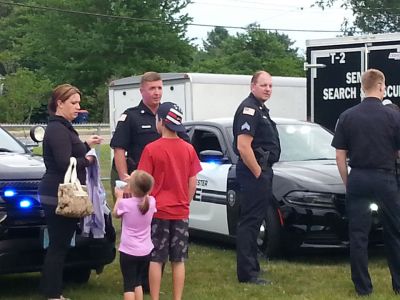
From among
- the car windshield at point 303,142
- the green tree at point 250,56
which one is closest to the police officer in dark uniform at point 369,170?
the car windshield at point 303,142

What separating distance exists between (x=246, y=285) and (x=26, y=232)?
2.00m

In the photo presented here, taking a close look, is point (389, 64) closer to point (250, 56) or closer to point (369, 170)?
point (369, 170)

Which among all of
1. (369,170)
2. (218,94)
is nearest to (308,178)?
(369,170)

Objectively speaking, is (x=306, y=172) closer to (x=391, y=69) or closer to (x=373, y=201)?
(x=373, y=201)

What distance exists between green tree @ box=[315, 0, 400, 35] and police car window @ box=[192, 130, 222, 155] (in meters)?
39.1

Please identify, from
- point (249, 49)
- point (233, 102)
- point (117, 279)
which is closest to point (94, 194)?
point (117, 279)

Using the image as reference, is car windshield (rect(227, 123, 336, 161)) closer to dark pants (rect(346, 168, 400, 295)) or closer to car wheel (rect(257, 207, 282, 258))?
car wheel (rect(257, 207, 282, 258))

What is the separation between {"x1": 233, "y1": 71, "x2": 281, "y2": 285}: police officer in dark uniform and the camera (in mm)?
7094

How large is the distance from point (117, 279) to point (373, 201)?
8.23ft

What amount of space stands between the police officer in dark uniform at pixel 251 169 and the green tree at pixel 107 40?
31.6 metres

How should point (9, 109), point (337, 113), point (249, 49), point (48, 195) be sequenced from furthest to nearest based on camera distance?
point (249, 49) → point (9, 109) → point (337, 113) → point (48, 195)

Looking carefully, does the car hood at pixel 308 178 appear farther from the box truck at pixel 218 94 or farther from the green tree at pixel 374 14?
the green tree at pixel 374 14

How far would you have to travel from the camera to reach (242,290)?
6918 millimetres

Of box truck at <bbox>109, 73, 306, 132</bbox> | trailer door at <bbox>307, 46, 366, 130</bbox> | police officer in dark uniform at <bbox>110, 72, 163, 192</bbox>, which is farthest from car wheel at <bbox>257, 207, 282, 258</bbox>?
box truck at <bbox>109, 73, 306, 132</bbox>
